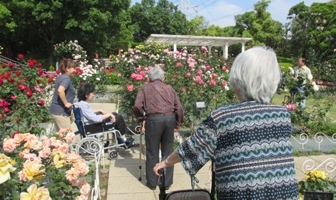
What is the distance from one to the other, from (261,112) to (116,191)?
3170mm

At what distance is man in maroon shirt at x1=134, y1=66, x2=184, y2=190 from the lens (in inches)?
169

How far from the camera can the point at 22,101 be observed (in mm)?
6516

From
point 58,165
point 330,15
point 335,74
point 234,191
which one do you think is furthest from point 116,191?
point 330,15

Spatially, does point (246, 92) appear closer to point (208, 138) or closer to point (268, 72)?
point (268, 72)

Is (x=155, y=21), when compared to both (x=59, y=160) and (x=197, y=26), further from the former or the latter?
(x=59, y=160)

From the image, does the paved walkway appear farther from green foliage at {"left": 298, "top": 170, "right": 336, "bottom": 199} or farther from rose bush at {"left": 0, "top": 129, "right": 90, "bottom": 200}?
rose bush at {"left": 0, "top": 129, "right": 90, "bottom": 200}

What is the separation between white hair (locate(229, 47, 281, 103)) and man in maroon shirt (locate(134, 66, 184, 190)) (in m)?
2.63

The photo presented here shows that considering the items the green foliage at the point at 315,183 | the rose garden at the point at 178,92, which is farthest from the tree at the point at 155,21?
the green foliage at the point at 315,183

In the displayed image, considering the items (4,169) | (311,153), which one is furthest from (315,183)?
(311,153)

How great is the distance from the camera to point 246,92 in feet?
5.42

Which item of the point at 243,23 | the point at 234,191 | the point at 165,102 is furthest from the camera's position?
the point at 243,23

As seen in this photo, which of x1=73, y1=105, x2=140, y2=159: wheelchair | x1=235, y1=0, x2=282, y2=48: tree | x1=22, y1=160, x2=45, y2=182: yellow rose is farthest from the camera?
x1=235, y1=0, x2=282, y2=48: tree

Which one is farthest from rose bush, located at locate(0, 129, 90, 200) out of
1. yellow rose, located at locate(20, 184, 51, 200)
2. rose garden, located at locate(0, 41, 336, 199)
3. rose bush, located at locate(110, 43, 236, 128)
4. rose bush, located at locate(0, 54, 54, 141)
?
rose bush, located at locate(110, 43, 236, 128)

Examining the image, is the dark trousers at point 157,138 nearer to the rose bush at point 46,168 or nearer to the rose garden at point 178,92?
the rose garden at point 178,92
